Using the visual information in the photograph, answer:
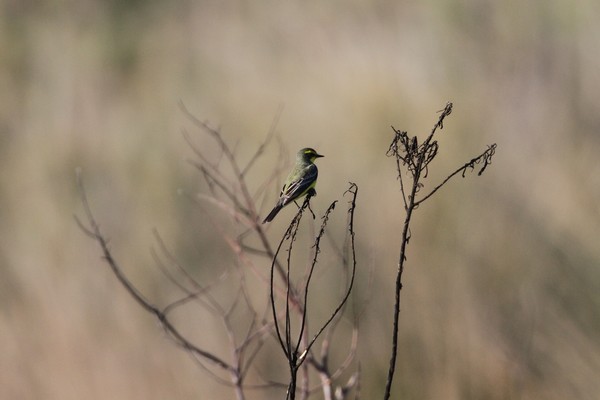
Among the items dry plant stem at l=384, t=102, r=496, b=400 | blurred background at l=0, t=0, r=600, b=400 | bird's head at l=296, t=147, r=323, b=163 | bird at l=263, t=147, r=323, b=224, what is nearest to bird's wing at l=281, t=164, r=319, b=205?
bird at l=263, t=147, r=323, b=224

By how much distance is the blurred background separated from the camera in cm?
426

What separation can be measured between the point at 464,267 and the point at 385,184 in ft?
1.88

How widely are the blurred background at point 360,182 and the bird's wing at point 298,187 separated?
1308mm

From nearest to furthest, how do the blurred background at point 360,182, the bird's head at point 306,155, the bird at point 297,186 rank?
the bird at point 297,186
the bird's head at point 306,155
the blurred background at point 360,182

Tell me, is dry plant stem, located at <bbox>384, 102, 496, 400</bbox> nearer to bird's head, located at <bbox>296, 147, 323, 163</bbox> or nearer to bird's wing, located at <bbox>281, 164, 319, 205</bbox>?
bird's wing, located at <bbox>281, 164, 319, 205</bbox>

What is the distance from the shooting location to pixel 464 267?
14.4 feet

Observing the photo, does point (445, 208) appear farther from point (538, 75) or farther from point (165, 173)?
point (165, 173)

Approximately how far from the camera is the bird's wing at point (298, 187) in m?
2.26

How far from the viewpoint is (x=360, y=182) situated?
4.70m

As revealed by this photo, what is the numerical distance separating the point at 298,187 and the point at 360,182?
2.45 m

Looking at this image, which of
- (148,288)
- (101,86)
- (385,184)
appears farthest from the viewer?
(101,86)

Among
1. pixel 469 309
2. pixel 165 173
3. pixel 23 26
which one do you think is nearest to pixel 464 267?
pixel 469 309

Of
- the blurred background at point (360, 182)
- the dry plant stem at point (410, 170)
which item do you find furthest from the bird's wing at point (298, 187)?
the blurred background at point (360, 182)

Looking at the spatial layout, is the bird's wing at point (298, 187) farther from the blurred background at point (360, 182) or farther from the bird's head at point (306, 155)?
the blurred background at point (360, 182)
